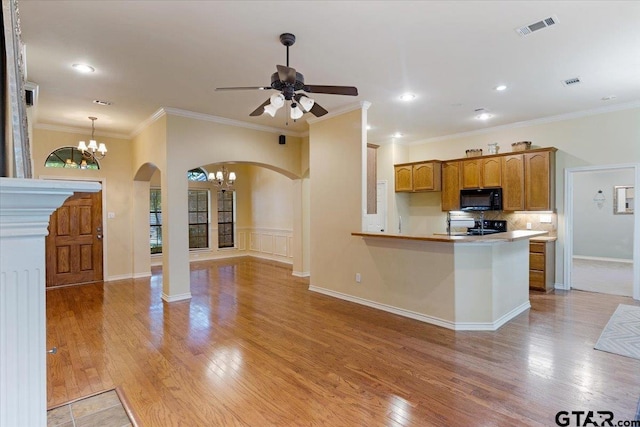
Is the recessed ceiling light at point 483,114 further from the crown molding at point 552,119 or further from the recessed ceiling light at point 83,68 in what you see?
the recessed ceiling light at point 83,68

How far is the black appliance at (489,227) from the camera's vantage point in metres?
6.55

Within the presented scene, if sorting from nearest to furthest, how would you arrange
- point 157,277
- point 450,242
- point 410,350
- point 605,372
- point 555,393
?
point 555,393
point 605,372
point 410,350
point 450,242
point 157,277

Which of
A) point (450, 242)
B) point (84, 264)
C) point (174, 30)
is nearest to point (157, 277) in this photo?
point (84, 264)

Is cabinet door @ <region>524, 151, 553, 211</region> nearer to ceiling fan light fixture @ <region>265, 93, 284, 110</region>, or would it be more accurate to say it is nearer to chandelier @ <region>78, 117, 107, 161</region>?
ceiling fan light fixture @ <region>265, 93, 284, 110</region>

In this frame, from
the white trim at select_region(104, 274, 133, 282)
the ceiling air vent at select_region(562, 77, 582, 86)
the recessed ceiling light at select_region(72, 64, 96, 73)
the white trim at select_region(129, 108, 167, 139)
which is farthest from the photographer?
the white trim at select_region(104, 274, 133, 282)

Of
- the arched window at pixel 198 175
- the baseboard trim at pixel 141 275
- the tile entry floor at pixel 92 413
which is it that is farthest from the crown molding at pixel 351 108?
the arched window at pixel 198 175

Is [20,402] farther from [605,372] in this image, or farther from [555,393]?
[605,372]

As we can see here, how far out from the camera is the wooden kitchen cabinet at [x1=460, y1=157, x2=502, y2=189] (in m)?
6.27

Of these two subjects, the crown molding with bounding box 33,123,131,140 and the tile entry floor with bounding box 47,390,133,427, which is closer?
the tile entry floor with bounding box 47,390,133,427

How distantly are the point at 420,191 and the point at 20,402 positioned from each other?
7.21m

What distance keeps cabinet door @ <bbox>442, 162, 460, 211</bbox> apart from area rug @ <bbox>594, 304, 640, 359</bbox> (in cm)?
315

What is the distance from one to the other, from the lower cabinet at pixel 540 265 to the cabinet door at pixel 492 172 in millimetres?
1280

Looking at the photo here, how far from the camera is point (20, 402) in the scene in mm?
906

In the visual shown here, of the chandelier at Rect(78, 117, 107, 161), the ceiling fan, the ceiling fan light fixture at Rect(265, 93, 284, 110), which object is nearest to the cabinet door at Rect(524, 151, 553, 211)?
the ceiling fan
